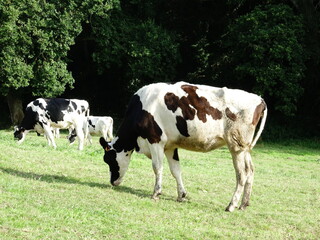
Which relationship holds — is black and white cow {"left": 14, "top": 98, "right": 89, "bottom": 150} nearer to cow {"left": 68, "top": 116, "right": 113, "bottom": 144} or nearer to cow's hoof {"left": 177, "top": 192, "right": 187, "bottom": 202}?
cow {"left": 68, "top": 116, "right": 113, "bottom": 144}

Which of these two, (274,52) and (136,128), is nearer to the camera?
(136,128)

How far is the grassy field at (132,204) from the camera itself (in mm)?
7992

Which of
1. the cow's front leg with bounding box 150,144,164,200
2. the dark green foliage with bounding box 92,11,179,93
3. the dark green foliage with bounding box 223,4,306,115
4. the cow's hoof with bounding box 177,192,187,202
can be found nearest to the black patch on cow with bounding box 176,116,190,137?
the cow's front leg with bounding box 150,144,164,200

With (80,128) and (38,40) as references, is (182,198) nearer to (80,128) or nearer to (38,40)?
(80,128)

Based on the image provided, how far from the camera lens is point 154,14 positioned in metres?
38.6

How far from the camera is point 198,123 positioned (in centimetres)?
1076

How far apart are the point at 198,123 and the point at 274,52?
22.4 metres

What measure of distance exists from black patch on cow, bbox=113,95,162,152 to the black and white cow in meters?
9.46

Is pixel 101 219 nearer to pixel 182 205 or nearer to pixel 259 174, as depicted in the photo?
pixel 182 205

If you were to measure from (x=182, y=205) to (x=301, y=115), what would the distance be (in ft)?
91.2

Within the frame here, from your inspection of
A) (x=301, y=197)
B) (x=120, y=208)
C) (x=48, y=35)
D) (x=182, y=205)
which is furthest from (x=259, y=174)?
(x=48, y=35)

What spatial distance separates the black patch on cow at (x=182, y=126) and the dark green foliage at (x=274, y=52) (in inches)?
861

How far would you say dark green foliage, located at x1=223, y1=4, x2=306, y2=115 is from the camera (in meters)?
32.0

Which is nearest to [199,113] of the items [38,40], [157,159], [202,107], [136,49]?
[202,107]
